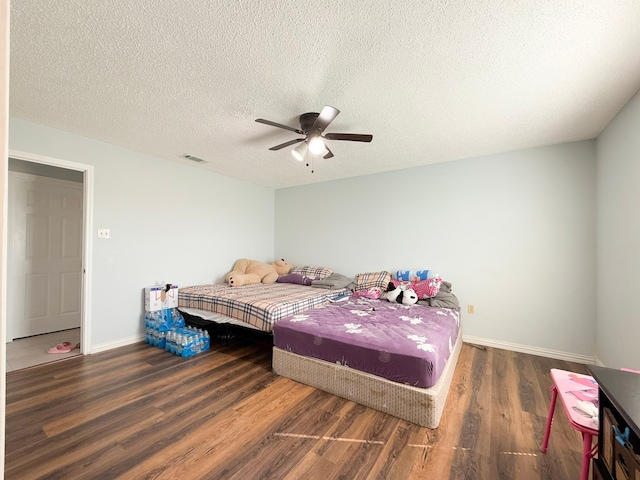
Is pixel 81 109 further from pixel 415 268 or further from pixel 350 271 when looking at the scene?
pixel 415 268

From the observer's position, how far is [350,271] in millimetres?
4430

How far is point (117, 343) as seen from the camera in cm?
315

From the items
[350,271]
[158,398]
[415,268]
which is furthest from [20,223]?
[415,268]

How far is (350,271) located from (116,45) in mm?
3698

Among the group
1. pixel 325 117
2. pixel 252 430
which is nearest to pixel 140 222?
pixel 325 117

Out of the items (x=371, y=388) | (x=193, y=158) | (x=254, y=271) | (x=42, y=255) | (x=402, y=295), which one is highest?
(x=193, y=158)

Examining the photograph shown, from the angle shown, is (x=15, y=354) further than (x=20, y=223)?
No

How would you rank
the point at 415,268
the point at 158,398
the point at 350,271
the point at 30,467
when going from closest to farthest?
the point at 30,467 < the point at 158,398 < the point at 415,268 < the point at 350,271

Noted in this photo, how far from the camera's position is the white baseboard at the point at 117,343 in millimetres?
2988

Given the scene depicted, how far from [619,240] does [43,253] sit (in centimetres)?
642

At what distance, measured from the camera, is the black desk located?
0.78 metres

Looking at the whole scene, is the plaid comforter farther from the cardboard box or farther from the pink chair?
the pink chair

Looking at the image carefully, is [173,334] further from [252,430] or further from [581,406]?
[581,406]

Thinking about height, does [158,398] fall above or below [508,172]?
below
